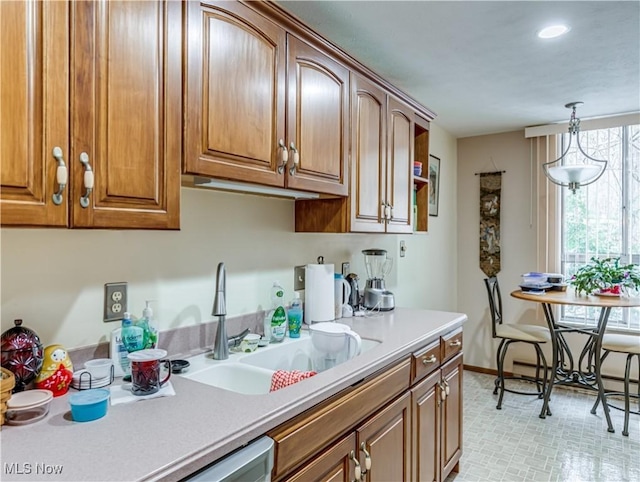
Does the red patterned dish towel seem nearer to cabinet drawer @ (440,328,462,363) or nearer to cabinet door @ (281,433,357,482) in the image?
cabinet door @ (281,433,357,482)

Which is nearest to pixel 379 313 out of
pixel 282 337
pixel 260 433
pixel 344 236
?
pixel 344 236

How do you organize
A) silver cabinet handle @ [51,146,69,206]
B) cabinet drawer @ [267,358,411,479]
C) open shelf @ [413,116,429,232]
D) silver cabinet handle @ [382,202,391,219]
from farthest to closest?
open shelf @ [413,116,429,232] < silver cabinet handle @ [382,202,391,219] < cabinet drawer @ [267,358,411,479] < silver cabinet handle @ [51,146,69,206]

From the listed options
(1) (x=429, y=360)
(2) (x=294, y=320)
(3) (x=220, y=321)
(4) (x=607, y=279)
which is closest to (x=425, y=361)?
(1) (x=429, y=360)

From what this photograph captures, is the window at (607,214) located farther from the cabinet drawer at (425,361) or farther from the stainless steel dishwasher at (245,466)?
the stainless steel dishwasher at (245,466)

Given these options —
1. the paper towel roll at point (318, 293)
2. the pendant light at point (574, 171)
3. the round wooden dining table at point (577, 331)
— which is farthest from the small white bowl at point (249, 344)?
the pendant light at point (574, 171)

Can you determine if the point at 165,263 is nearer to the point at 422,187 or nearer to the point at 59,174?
the point at 59,174

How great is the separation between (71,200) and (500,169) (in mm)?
3978

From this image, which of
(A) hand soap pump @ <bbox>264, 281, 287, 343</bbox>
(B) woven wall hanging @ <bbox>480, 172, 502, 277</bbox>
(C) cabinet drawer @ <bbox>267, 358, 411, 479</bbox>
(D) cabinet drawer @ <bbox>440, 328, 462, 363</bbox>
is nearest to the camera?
(C) cabinet drawer @ <bbox>267, 358, 411, 479</bbox>

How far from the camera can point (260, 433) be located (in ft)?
3.32

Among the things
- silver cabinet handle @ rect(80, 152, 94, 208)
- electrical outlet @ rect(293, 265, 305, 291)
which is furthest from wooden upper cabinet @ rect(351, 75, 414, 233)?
silver cabinet handle @ rect(80, 152, 94, 208)

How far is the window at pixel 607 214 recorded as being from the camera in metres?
3.50

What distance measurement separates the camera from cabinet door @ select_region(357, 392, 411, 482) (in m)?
1.46

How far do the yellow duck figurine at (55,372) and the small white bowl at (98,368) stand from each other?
5 centimetres

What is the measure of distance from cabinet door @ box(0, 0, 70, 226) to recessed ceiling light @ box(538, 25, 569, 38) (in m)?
2.06
